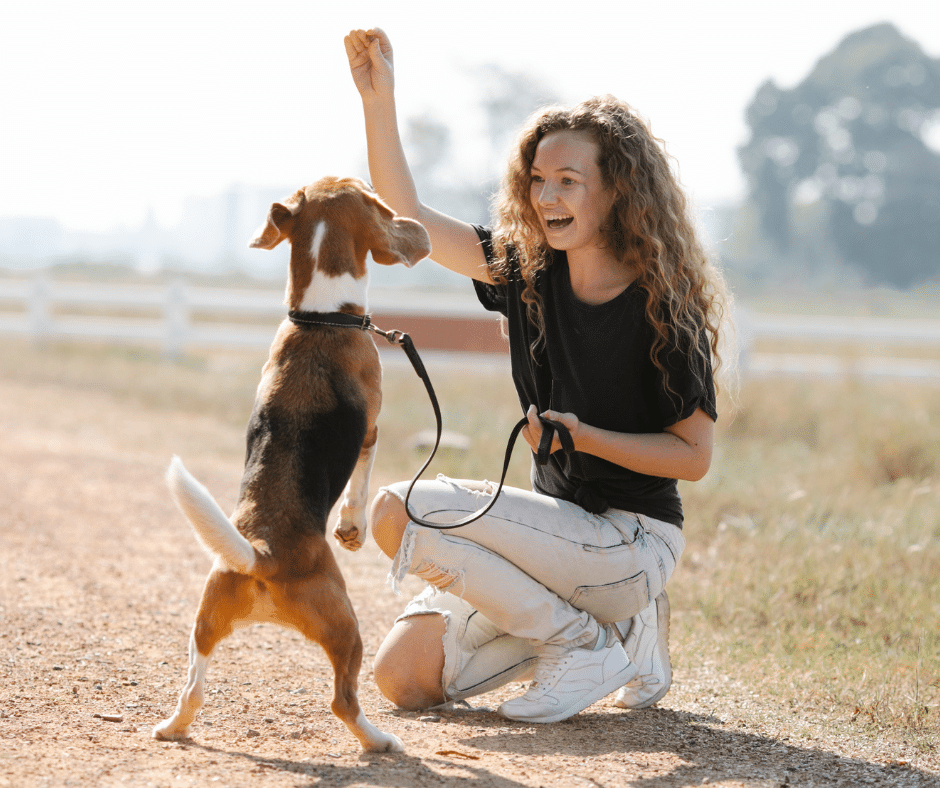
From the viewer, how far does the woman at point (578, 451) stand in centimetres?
312

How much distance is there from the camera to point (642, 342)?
125 inches

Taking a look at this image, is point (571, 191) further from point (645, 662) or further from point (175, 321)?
point (175, 321)

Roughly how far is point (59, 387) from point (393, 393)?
3.89m

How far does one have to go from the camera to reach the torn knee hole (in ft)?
10.2

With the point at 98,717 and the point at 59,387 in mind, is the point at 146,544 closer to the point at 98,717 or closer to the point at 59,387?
the point at 98,717

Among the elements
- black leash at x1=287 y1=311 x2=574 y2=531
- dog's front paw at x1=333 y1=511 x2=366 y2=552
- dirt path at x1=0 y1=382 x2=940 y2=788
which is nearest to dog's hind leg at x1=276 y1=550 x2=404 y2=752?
dirt path at x1=0 y1=382 x2=940 y2=788

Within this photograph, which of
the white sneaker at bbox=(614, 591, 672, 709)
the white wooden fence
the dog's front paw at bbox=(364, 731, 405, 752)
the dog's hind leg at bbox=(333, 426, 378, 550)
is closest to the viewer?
the dog's front paw at bbox=(364, 731, 405, 752)

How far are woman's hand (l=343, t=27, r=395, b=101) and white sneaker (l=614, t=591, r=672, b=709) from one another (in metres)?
2.03

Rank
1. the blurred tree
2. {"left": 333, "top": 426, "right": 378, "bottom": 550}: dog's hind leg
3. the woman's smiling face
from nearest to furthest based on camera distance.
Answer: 1. {"left": 333, "top": 426, "right": 378, "bottom": 550}: dog's hind leg
2. the woman's smiling face
3. the blurred tree

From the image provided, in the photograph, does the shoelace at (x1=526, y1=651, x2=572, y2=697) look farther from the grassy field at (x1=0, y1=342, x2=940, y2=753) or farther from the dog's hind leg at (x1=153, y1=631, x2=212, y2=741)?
the dog's hind leg at (x1=153, y1=631, x2=212, y2=741)

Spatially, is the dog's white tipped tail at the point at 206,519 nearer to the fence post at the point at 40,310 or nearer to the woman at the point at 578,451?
the woman at the point at 578,451

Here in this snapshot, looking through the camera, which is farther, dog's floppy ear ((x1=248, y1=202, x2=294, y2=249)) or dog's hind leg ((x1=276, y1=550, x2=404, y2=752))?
dog's floppy ear ((x1=248, y1=202, x2=294, y2=249))

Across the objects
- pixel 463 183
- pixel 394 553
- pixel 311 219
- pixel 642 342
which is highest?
pixel 463 183

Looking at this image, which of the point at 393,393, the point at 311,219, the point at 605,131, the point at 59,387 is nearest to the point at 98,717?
the point at 311,219
